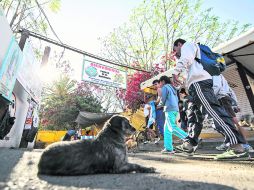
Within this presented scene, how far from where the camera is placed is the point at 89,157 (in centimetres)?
302

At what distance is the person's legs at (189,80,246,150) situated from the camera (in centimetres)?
409

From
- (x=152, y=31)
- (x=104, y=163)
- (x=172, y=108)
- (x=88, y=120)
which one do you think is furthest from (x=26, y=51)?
(x=152, y=31)

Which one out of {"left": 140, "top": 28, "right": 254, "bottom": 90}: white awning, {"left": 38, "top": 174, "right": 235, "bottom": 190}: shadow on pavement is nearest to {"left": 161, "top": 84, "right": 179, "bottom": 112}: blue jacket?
{"left": 140, "top": 28, "right": 254, "bottom": 90}: white awning

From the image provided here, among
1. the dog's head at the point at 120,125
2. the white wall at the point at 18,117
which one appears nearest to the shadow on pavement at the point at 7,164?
the dog's head at the point at 120,125

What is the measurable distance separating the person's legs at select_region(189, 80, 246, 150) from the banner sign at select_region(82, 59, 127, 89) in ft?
29.8

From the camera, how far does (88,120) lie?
56.1 feet

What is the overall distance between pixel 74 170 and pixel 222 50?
237 inches

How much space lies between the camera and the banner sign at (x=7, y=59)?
20.1 ft

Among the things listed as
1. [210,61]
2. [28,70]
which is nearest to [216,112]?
[210,61]

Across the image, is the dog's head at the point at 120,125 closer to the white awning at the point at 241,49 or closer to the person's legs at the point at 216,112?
the person's legs at the point at 216,112

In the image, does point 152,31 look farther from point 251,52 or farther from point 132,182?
point 132,182

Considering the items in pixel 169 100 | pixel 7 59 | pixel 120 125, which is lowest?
pixel 120 125

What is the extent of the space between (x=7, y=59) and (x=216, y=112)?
5004 mm

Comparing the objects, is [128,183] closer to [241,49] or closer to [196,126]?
[196,126]
